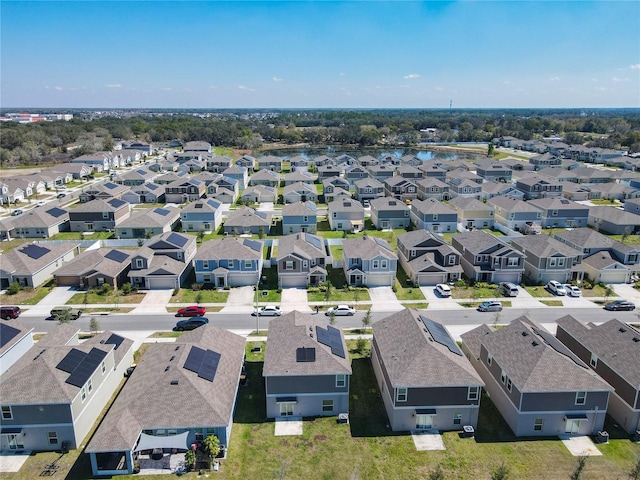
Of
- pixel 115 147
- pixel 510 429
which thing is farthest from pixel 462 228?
pixel 115 147

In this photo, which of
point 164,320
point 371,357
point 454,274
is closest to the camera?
point 371,357

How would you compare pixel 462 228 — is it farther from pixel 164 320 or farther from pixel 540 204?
pixel 164 320

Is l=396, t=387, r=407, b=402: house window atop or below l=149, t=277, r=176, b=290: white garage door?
atop

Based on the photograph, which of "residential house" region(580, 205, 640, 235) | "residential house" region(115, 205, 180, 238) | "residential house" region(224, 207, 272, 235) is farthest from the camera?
"residential house" region(580, 205, 640, 235)

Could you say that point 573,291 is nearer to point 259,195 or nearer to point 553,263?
point 553,263

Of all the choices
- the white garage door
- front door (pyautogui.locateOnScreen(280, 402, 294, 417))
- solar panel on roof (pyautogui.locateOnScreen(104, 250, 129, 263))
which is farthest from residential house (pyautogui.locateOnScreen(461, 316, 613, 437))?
solar panel on roof (pyautogui.locateOnScreen(104, 250, 129, 263))

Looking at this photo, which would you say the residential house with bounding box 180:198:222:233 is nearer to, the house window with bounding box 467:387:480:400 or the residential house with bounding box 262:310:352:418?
the residential house with bounding box 262:310:352:418

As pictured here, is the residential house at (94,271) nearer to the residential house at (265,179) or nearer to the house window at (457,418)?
the house window at (457,418)

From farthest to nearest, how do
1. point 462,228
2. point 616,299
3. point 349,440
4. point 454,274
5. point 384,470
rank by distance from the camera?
1. point 462,228
2. point 454,274
3. point 616,299
4. point 349,440
5. point 384,470

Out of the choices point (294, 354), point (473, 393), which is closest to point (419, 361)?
point (473, 393)
